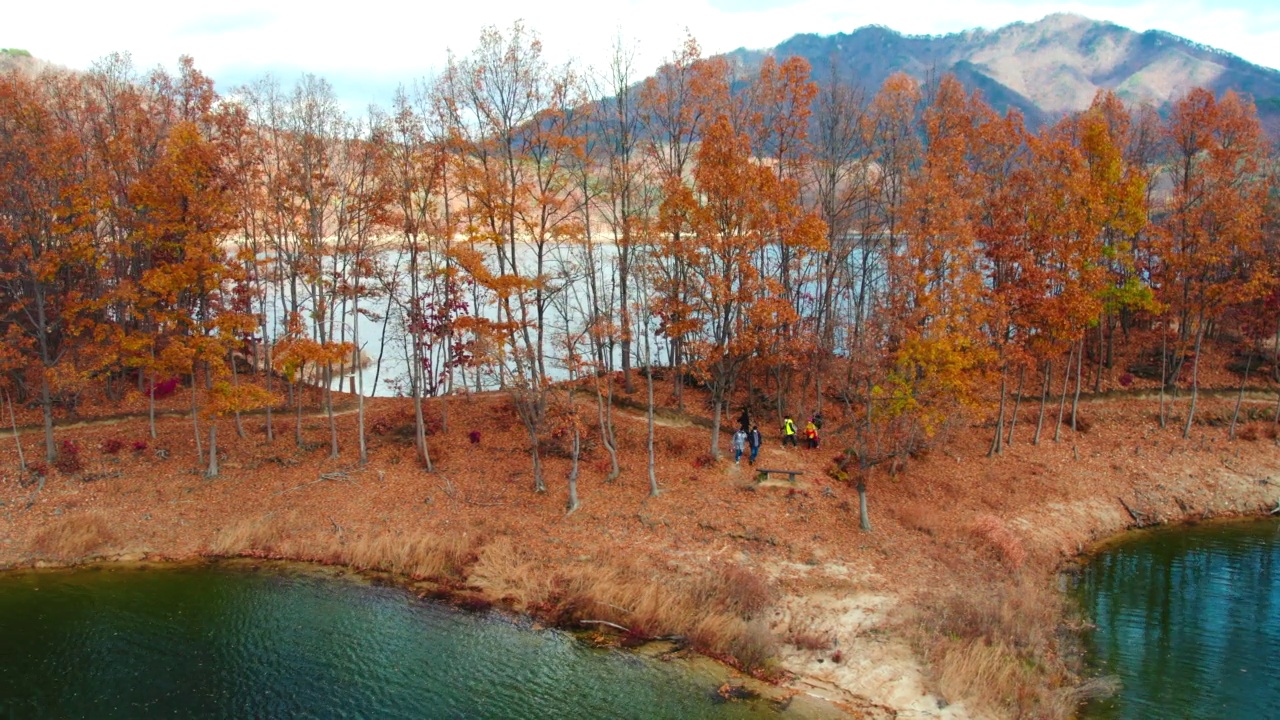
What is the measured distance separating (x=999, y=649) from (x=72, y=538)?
91.0 ft

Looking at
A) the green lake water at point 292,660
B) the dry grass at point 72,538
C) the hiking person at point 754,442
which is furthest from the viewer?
the hiking person at point 754,442

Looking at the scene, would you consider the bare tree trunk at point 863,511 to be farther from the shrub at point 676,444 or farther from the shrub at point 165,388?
the shrub at point 165,388

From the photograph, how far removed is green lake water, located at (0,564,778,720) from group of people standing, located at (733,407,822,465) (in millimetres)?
11829

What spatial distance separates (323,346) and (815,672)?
2043cm

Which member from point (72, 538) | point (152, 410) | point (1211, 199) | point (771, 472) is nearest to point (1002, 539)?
point (771, 472)

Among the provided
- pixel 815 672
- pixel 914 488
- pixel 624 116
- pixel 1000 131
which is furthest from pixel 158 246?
pixel 1000 131

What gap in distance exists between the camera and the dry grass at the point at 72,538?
2519cm

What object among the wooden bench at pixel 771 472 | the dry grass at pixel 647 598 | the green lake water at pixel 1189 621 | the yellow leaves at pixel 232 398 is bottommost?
the green lake water at pixel 1189 621

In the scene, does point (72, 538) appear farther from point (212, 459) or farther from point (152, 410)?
point (152, 410)

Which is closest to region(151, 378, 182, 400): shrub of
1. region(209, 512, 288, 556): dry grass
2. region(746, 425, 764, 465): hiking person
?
region(209, 512, 288, 556): dry grass

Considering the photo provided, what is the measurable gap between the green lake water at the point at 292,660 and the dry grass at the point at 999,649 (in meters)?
4.67

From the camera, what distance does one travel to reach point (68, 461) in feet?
94.9

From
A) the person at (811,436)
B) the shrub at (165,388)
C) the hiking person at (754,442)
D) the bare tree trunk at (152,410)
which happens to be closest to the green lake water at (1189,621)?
the person at (811,436)

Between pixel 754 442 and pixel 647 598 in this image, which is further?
pixel 754 442
